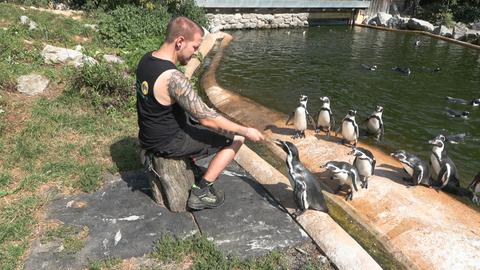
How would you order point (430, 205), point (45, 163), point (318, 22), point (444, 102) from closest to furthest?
point (45, 163) → point (430, 205) → point (444, 102) → point (318, 22)

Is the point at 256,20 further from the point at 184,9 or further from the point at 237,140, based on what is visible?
the point at 237,140

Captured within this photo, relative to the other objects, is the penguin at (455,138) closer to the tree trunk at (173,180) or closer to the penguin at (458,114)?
the penguin at (458,114)

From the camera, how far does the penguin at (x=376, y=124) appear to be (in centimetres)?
928

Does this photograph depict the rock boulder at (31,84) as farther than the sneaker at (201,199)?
Yes

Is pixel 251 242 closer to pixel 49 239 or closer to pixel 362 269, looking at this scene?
pixel 362 269

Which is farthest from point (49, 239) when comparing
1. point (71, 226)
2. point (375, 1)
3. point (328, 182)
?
point (375, 1)

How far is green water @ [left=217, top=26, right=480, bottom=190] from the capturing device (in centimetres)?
1023

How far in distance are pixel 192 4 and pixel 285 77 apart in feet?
26.0

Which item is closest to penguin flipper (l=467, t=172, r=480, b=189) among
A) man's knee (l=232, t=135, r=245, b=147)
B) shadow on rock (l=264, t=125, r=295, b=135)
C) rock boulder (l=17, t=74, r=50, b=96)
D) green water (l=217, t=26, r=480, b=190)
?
green water (l=217, t=26, r=480, b=190)

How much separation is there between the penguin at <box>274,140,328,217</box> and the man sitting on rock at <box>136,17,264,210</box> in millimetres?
968

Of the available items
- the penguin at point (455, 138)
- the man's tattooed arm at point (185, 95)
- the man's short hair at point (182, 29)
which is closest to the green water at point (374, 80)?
the penguin at point (455, 138)

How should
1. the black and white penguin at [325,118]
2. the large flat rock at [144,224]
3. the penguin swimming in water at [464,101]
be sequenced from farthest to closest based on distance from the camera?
the penguin swimming in water at [464,101]
the black and white penguin at [325,118]
the large flat rock at [144,224]

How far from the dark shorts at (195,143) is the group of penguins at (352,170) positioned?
3.71 ft

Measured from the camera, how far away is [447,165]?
283 inches
